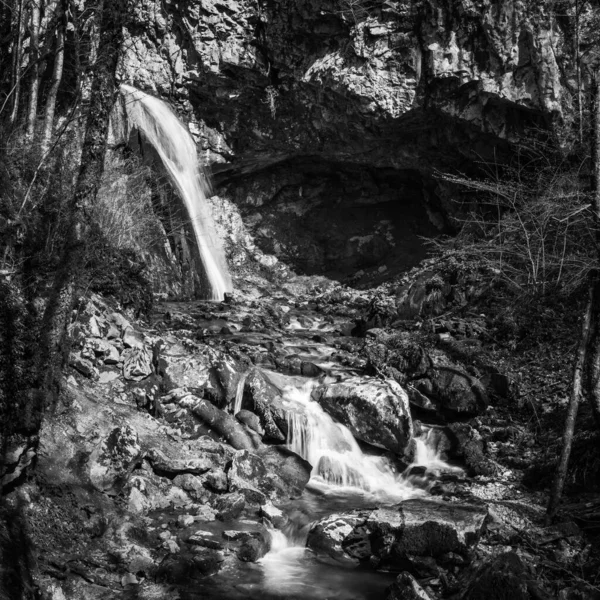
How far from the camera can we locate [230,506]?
6.04 m

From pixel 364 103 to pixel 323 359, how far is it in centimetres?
798

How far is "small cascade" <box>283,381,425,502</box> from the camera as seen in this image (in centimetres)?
752

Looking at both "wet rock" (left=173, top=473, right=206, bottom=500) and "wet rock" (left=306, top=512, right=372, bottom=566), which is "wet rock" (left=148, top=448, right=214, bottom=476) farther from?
"wet rock" (left=306, top=512, right=372, bottom=566)

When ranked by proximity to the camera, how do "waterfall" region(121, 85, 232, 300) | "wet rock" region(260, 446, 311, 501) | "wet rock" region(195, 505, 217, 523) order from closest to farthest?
"wet rock" region(195, 505, 217, 523) → "wet rock" region(260, 446, 311, 501) → "waterfall" region(121, 85, 232, 300)

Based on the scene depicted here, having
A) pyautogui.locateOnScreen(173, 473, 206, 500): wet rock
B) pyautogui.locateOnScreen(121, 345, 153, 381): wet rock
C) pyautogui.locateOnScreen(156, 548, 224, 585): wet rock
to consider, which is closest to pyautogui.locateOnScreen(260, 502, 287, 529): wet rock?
pyautogui.locateOnScreen(173, 473, 206, 500): wet rock

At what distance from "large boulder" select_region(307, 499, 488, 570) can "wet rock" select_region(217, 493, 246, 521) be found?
0.83 metres

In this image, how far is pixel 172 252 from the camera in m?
13.9

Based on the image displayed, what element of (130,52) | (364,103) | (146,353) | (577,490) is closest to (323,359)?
(146,353)

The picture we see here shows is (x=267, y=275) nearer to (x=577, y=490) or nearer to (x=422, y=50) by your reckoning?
(x=422, y=50)

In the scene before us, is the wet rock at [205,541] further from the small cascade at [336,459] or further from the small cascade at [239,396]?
the small cascade at [239,396]

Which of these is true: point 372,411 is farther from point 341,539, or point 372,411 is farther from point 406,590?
point 406,590

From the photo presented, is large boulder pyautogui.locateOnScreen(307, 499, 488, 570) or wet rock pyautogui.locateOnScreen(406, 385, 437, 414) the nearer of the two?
large boulder pyautogui.locateOnScreen(307, 499, 488, 570)

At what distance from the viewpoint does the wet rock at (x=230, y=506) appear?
19.4 ft

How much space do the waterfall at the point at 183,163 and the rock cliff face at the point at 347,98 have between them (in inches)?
27.0
